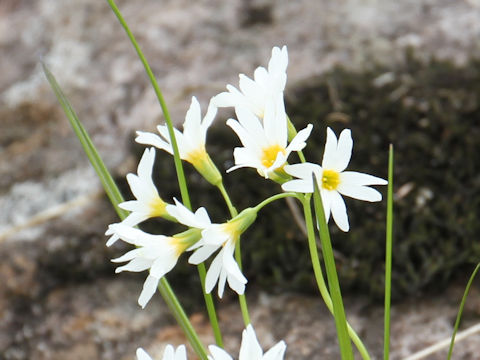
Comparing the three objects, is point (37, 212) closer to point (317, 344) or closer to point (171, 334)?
point (171, 334)

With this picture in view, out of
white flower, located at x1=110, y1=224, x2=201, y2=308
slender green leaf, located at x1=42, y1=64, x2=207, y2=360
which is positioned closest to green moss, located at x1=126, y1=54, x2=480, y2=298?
slender green leaf, located at x1=42, y1=64, x2=207, y2=360

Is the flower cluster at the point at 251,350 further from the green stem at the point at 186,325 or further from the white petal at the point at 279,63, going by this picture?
the white petal at the point at 279,63

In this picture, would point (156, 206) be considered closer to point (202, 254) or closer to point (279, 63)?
point (202, 254)

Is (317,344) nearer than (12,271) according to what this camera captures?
Yes

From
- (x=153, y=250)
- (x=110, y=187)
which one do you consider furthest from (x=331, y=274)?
(x=110, y=187)

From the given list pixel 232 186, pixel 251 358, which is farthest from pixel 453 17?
pixel 251 358

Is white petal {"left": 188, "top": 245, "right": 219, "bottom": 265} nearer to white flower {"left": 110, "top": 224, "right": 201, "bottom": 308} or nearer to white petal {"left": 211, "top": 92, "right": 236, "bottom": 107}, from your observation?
white flower {"left": 110, "top": 224, "right": 201, "bottom": 308}
